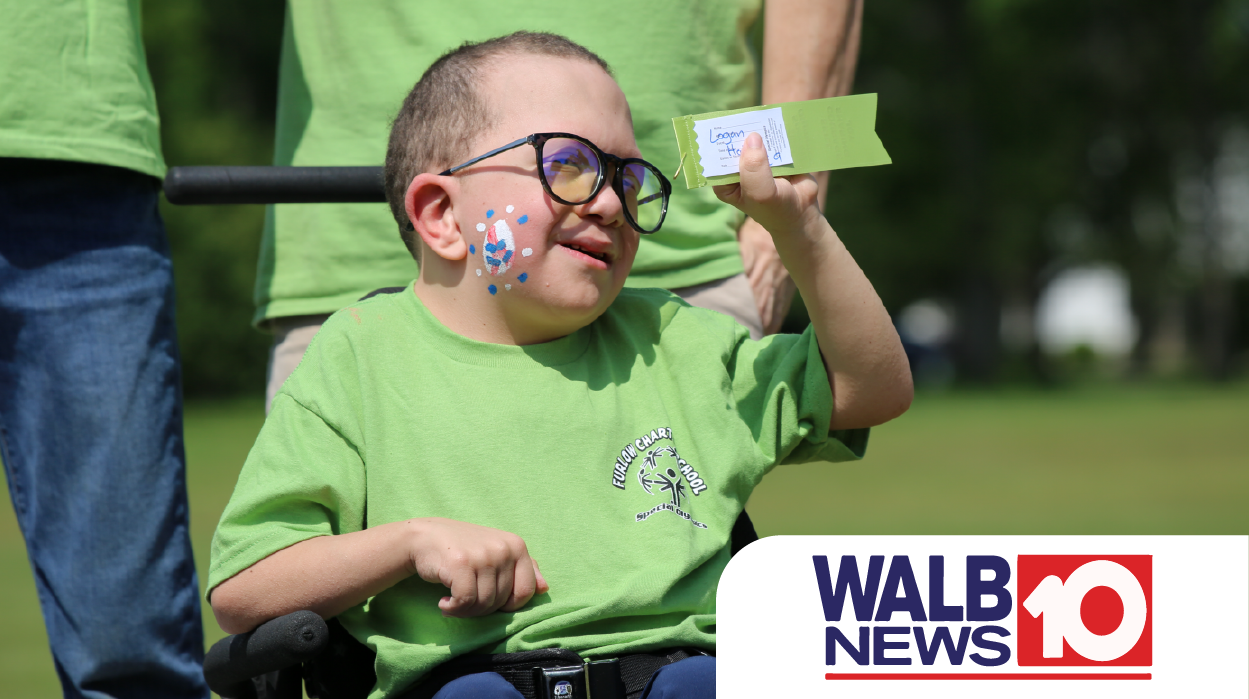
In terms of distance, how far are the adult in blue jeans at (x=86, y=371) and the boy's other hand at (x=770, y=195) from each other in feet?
4.09

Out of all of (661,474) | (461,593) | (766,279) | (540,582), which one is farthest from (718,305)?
(461,593)

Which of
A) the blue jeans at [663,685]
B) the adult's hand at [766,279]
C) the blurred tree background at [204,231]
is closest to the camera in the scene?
the blue jeans at [663,685]

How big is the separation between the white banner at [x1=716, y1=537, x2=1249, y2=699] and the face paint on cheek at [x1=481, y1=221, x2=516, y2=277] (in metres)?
0.63

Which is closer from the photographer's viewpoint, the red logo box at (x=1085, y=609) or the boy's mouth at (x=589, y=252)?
the red logo box at (x=1085, y=609)

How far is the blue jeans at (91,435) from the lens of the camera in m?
2.32

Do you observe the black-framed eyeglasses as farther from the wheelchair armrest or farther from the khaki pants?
the wheelchair armrest

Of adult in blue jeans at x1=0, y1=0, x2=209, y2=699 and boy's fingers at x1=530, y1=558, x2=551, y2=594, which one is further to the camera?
adult in blue jeans at x1=0, y1=0, x2=209, y2=699

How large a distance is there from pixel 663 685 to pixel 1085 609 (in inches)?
21.0

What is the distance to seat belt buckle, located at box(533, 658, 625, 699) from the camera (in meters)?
1.62

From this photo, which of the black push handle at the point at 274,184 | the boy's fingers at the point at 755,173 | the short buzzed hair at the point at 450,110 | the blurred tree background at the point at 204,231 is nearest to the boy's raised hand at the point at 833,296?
the boy's fingers at the point at 755,173

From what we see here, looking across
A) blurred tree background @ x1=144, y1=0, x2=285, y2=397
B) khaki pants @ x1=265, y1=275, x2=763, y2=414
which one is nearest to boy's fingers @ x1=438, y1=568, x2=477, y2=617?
khaki pants @ x1=265, y1=275, x2=763, y2=414

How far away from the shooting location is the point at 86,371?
2.34 meters

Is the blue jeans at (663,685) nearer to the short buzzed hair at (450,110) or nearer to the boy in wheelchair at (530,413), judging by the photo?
the boy in wheelchair at (530,413)

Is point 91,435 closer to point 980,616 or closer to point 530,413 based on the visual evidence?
point 530,413
